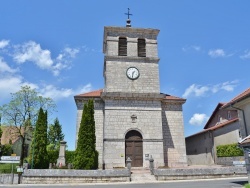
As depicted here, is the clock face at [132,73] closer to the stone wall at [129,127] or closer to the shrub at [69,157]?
the stone wall at [129,127]

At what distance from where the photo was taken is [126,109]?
24.7 m

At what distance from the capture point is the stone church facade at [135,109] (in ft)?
77.4

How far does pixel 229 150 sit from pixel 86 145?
14.6m

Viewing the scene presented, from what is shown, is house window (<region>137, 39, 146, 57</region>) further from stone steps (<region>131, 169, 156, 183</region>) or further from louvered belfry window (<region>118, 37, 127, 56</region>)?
stone steps (<region>131, 169, 156, 183</region>)

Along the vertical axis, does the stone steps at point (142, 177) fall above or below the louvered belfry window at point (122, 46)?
below

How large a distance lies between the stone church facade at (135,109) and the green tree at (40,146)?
12.8ft

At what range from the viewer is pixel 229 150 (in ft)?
80.9

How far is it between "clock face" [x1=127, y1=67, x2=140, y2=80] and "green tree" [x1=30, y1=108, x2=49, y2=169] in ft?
31.7

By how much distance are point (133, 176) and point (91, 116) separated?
20.5 feet

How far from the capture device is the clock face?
86.0ft

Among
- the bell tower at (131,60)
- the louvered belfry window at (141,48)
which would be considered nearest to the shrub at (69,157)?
the bell tower at (131,60)

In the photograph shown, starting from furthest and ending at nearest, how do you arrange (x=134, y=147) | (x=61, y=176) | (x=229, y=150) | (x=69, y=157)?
(x=69, y=157)
(x=229, y=150)
(x=134, y=147)
(x=61, y=176)

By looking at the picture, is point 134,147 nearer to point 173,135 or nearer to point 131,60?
point 173,135

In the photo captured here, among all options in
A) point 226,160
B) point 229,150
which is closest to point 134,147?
point 229,150
